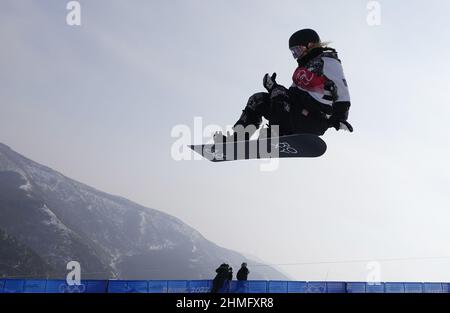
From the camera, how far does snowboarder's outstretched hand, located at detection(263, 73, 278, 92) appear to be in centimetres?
638

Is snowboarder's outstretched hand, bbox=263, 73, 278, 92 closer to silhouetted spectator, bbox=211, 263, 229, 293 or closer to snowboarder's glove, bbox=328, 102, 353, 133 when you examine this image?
snowboarder's glove, bbox=328, 102, 353, 133

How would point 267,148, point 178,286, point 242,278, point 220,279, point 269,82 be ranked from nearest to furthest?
1. point 269,82
2. point 267,148
3. point 220,279
4. point 178,286
5. point 242,278

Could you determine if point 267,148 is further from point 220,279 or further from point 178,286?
point 178,286

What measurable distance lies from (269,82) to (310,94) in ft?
2.06

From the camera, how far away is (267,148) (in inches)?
268

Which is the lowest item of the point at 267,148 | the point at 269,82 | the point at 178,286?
the point at 178,286

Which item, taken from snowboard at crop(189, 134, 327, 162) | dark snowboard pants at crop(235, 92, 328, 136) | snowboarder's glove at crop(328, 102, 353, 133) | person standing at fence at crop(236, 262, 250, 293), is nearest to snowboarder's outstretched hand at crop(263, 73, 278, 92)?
dark snowboard pants at crop(235, 92, 328, 136)

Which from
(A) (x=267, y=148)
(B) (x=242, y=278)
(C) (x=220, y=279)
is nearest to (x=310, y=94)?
(A) (x=267, y=148)

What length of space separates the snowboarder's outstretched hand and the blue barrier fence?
7174 millimetres
